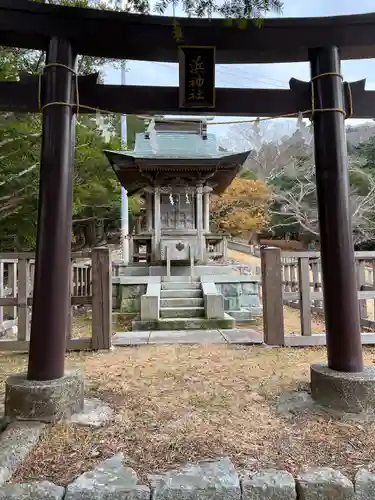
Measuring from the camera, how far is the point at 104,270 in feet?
16.4

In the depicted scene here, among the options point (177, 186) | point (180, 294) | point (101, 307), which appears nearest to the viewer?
point (101, 307)

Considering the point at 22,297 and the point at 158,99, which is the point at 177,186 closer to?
the point at 22,297

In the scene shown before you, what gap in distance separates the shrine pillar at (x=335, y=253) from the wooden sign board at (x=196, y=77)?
0.91 m

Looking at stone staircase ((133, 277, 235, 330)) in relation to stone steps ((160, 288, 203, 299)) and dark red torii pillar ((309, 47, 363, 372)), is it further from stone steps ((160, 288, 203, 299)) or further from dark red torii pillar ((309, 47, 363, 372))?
dark red torii pillar ((309, 47, 363, 372))

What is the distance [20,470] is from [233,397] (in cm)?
171

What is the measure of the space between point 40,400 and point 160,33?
3140 millimetres

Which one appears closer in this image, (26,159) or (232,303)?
(26,159)

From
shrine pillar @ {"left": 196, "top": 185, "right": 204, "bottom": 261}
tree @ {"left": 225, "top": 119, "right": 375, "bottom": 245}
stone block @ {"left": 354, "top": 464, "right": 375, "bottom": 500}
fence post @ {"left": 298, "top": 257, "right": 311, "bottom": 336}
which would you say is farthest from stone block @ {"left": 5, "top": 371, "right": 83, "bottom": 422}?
tree @ {"left": 225, "top": 119, "right": 375, "bottom": 245}

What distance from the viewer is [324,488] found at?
6.04ft

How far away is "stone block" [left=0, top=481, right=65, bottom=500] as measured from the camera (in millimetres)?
1789

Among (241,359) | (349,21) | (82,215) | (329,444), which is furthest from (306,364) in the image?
(82,215)

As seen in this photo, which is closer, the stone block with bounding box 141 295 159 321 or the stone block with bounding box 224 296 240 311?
the stone block with bounding box 141 295 159 321

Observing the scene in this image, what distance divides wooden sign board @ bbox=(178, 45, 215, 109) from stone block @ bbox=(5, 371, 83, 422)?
2597mm

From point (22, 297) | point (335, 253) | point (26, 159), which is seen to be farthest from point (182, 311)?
point (335, 253)
